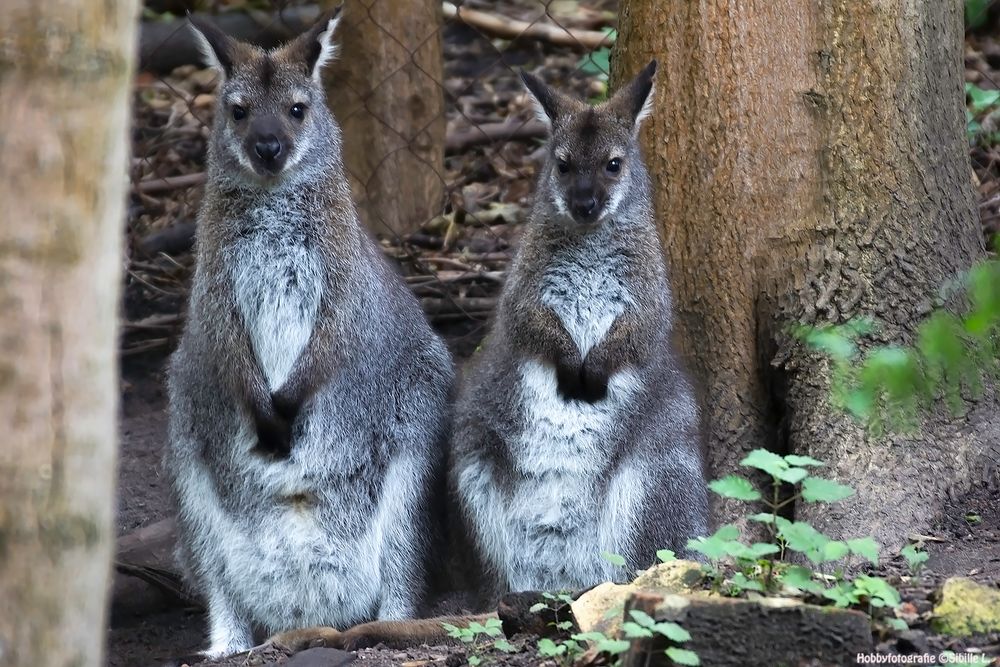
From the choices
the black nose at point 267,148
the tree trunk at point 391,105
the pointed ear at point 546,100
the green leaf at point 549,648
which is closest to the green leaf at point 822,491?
the green leaf at point 549,648

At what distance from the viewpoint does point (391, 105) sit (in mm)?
7695

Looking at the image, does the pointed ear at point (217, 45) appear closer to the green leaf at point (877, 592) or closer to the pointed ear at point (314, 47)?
the pointed ear at point (314, 47)

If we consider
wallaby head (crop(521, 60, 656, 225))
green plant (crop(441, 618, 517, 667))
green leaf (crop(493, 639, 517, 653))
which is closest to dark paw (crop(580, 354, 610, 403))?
wallaby head (crop(521, 60, 656, 225))

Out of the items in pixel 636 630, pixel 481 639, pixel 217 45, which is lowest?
pixel 481 639

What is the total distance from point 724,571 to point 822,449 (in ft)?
4.35

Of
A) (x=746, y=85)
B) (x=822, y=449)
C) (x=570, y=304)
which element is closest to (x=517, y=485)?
(x=570, y=304)

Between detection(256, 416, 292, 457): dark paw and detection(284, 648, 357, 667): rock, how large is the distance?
35.9 inches

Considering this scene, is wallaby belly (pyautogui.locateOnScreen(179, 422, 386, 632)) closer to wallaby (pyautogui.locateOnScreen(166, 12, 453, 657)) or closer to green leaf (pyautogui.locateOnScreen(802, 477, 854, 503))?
wallaby (pyautogui.locateOnScreen(166, 12, 453, 657))

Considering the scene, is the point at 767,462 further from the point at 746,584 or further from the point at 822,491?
the point at 746,584

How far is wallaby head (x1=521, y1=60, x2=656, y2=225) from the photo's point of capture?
203 inches

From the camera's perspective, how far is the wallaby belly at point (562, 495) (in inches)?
203

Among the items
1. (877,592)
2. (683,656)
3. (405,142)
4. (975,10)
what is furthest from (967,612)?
(975,10)

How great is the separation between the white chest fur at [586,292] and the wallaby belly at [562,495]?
0.63 ft

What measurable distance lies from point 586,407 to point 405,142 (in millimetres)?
3012
